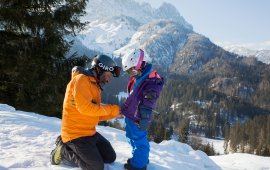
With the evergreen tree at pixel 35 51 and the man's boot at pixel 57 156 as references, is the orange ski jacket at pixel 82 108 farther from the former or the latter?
the evergreen tree at pixel 35 51

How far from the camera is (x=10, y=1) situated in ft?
48.9

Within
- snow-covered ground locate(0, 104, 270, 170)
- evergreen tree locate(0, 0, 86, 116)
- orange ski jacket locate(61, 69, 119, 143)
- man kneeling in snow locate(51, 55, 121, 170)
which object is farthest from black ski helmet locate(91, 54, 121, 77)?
evergreen tree locate(0, 0, 86, 116)

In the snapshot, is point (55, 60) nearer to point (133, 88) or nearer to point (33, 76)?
point (33, 76)

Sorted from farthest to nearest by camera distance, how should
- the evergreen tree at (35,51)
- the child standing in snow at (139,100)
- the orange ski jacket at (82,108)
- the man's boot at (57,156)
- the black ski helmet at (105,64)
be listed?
the evergreen tree at (35,51) → the child standing in snow at (139,100) → the man's boot at (57,156) → the black ski helmet at (105,64) → the orange ski jacket at (82,108)

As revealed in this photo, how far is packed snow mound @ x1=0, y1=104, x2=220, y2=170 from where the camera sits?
6.30 metres

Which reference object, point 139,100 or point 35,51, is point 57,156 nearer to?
point 139,100

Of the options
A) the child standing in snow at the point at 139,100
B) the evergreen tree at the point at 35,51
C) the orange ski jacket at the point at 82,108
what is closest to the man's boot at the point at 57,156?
the orange ski jacket at the point at 82,108

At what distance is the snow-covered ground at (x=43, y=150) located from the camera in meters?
6.30

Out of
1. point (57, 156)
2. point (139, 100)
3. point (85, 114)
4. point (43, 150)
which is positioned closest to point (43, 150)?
point (43, 150)

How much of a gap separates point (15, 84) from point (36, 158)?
10.4 m

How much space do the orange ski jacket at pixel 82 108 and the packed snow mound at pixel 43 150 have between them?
71 cm

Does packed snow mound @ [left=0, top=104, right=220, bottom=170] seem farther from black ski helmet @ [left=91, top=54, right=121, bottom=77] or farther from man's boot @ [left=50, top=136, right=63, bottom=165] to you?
black ski helmet @ [left=91, top=54, right=121, bottom=77]

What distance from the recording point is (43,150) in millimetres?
7012

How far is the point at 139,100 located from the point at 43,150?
2253 mm
